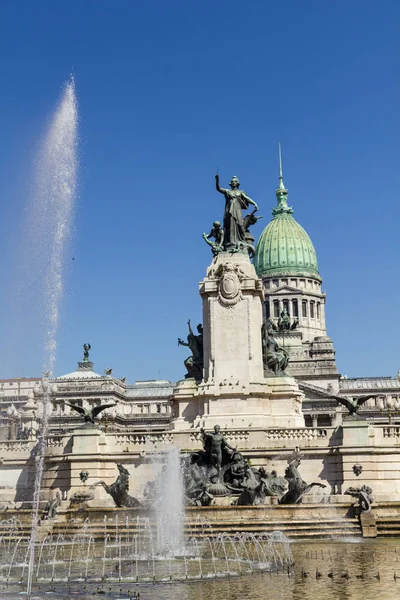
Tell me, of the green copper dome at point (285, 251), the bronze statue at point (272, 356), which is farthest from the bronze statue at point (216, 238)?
the green copper dome at point (285, 251)

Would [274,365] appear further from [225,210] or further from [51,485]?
[51,485]

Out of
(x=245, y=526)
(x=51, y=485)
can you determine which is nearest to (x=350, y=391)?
(x=51, y=485)

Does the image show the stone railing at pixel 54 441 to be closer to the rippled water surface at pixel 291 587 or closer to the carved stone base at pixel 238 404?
the carved stone base at pixel 238 404

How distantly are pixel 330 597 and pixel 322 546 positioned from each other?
9409 mm

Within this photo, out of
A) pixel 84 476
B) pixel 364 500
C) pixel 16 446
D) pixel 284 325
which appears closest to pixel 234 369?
pixel 84 476

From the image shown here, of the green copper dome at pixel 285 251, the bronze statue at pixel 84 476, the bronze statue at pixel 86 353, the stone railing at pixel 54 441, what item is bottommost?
the bronze statue at pixel 84 476

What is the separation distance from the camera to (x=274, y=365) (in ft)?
142

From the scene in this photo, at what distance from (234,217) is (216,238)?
150 cm

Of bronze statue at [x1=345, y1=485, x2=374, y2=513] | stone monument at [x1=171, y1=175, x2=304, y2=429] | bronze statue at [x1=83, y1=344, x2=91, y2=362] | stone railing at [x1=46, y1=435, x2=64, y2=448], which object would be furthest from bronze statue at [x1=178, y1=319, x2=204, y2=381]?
bronze statue at [x1=83, y1=344, x2=91, y2=362]

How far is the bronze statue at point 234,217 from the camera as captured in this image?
1778 inches

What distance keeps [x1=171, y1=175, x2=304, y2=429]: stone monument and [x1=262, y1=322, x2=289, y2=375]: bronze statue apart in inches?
2.3

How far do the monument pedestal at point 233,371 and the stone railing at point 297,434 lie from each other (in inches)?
87.4

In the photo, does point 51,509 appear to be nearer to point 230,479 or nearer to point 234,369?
point 230,479

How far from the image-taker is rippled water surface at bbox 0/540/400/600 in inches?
617
